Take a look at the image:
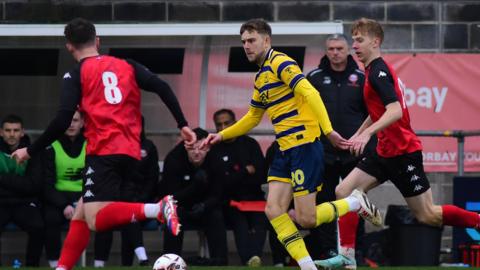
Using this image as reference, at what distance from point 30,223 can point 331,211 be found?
149 inches

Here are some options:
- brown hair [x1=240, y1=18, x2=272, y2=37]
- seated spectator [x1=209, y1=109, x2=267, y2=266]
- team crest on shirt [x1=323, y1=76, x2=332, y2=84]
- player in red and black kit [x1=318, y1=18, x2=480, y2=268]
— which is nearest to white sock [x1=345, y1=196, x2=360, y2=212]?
player in red and black kit [x1=318, y1=18, x2=480, y2=268]

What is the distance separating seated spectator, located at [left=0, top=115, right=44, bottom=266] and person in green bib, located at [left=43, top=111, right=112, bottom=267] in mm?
98

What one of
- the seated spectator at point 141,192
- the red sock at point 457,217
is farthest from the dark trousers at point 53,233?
the red sock at point 457,217

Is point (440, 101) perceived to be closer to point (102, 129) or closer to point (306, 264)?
point (306, 264)

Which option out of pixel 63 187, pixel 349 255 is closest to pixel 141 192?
pixel 63 187

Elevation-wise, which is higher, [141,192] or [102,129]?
[102,129]

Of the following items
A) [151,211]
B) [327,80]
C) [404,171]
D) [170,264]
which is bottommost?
[170,264]

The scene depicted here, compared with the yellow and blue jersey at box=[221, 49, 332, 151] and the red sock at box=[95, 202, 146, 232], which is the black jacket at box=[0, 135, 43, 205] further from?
the yellow and blue jersey at box=[221, 49, 332, 151]

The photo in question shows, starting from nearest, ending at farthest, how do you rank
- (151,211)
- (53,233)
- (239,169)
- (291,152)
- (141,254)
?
(151,211), (291,152), (141,254), (53,233), (239,169)

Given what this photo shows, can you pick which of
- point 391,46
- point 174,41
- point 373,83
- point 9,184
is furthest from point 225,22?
point 373,83

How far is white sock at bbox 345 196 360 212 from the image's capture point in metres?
8.75

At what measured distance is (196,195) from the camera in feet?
38.2

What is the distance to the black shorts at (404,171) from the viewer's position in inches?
353

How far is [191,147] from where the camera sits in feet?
27.8
